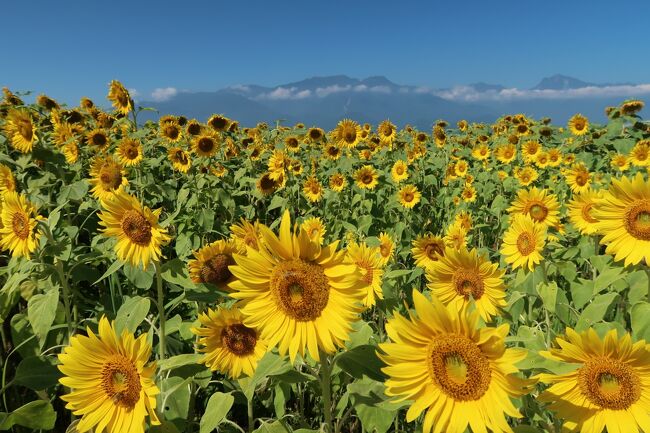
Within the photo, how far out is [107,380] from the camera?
1.77 m

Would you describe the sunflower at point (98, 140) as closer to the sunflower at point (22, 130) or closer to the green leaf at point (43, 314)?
the sunflower at point (22, 130)

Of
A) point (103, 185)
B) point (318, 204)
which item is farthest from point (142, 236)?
point (318, 204)

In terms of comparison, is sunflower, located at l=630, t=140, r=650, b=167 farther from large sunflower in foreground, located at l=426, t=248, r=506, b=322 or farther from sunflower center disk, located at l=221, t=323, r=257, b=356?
sunflower center disk, located at l=221, t=323, r=257, b=356

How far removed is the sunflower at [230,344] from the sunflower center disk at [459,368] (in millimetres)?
999

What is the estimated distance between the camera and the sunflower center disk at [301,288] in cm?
165

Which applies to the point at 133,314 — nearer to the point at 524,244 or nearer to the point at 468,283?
the point at 468,283

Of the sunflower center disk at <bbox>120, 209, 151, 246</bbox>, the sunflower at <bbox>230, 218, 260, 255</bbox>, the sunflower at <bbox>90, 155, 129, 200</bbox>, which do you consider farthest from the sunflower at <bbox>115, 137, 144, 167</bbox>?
the sunflower center disk at <bbox>120, 209, 151, 246</bbox>

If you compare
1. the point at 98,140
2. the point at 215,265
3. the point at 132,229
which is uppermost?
the point at 132,229

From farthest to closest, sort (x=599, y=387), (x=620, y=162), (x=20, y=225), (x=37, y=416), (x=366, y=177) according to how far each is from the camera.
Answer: (x=620, y=162), (x=366, y=177), (x=20, y=225), (x=37, y=416), (x=599, y=387)

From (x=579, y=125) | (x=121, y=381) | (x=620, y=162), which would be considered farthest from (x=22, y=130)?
(x=579, y=125)

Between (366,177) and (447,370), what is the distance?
6.72 meters

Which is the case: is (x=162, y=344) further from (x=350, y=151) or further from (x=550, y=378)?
(x=350, y=151)

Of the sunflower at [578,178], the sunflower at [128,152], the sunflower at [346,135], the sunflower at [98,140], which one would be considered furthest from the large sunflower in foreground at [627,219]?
the sunflower at [346,135]

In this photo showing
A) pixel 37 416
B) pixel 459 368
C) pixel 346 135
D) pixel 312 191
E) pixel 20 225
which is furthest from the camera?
pixel 346 135
